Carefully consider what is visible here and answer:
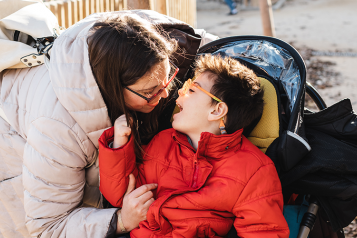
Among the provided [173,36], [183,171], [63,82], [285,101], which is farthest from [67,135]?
[285,101]

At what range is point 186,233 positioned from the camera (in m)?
1.73

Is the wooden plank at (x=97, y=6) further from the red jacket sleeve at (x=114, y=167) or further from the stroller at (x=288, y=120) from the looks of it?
the red jacket sleeve at (x=114, y=167)

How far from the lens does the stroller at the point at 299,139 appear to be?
5.99 feet

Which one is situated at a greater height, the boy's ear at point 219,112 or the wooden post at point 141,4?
the wooden post at point 141,4

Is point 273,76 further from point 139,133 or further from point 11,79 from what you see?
point 11,79

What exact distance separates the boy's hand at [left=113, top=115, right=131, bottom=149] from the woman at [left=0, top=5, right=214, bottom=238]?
0.05 metres

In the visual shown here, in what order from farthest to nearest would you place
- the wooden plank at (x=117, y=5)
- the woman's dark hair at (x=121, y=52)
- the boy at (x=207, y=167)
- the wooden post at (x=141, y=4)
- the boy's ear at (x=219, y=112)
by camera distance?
the wooden plank at (x=117, y=5)
the wooden post at (x=141, y=4)
the boy's ear at (x=219, y=112)
the boy at (x=207, y=167)
the woman's dark hair at (x=121, y=52)

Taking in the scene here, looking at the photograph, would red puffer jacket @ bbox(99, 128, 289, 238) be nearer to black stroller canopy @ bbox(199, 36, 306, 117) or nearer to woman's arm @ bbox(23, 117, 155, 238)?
woman's arm @ bbox(23, 117, 155, 238)

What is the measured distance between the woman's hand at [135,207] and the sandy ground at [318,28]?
4.20 meters

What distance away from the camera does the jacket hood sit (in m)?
1.62

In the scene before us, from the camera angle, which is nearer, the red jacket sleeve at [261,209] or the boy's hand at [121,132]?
the red jacket sleeve at [261,209]

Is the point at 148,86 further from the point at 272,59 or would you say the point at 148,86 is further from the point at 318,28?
the point at 318,28

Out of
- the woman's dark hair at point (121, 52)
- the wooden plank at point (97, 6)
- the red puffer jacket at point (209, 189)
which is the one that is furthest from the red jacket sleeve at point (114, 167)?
the wooden plank at point (97, 6)

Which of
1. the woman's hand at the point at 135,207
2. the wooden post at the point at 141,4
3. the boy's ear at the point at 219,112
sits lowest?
the woman's hand at the point at 135,207
